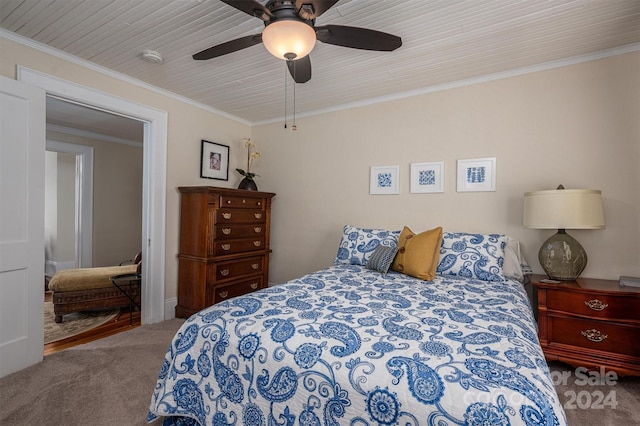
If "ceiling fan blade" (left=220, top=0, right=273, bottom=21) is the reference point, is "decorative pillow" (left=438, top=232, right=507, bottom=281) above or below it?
below

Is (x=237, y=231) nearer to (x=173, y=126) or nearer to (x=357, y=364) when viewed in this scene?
(x=173, y=126)

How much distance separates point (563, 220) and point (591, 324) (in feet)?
2.40

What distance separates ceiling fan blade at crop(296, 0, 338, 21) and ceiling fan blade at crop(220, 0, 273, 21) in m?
0.16

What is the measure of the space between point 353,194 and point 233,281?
5.46 feet

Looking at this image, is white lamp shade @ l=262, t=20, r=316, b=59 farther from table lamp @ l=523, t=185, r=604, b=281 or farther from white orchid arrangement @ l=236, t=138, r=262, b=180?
white orchid arrangement @ l=236, t=138, r=262, b=180

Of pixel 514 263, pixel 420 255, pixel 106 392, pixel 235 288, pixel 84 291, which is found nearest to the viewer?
pixel 106 392

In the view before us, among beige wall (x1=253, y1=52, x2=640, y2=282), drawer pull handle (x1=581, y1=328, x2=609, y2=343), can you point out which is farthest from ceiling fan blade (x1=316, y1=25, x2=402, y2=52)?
drawer pull handle (x1=581, y1=328, x2=609, y2=343)

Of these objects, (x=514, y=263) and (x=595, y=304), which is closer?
(x=595, y=304)

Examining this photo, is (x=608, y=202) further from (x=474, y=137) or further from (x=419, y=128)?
(x=419, y=128)

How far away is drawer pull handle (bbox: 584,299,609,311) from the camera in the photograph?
6.92 ft

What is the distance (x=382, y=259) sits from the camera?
2582 mm

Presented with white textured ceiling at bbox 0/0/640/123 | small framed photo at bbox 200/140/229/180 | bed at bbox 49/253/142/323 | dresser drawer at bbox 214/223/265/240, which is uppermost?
white textured ceiling at bbox 0/0/640/123

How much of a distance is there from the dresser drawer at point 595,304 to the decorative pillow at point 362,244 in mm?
1210

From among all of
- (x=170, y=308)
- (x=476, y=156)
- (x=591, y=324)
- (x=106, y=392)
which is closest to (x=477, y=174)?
(x=476, y=156)
